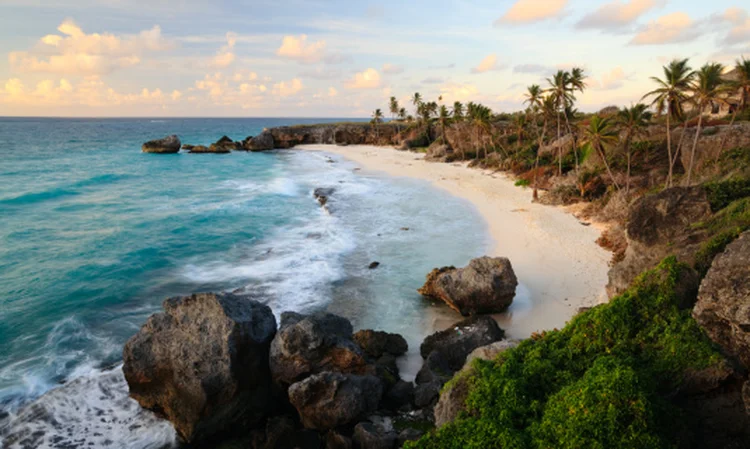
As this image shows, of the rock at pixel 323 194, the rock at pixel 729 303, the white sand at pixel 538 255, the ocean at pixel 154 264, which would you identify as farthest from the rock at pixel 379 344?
the rock at pixel 323 194

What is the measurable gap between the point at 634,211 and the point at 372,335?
11.8m

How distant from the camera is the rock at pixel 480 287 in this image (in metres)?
19.1

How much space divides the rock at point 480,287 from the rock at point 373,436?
27.5 ft

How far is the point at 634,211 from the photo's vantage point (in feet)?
59.9

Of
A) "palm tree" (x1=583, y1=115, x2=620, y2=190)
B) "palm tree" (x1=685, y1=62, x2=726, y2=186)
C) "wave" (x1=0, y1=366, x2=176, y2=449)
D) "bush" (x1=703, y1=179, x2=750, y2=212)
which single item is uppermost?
"palm tree" (x1=685, y1=62, x2=726, y2=186)

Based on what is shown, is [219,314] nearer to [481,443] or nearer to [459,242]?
[481,443]

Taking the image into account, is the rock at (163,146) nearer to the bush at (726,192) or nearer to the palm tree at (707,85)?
the palm tree at (707,85)

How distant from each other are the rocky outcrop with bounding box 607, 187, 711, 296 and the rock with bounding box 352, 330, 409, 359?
8.45 meters

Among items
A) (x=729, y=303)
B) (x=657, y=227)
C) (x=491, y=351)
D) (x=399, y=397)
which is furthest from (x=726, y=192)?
(x=399, y=397)

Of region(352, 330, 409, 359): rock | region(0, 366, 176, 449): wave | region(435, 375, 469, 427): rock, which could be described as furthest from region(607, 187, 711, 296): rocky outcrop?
region(0, 366, 176, 449): wave

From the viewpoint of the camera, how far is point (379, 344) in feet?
53.2

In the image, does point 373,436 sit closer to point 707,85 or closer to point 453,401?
point 453,401

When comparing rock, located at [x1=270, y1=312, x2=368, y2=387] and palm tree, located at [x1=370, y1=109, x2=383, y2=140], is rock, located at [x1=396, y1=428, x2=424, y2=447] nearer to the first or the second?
rock, located at [x1=270, y1=312, x2=368, y2=387]

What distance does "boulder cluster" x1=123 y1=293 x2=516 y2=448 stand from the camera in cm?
1237
